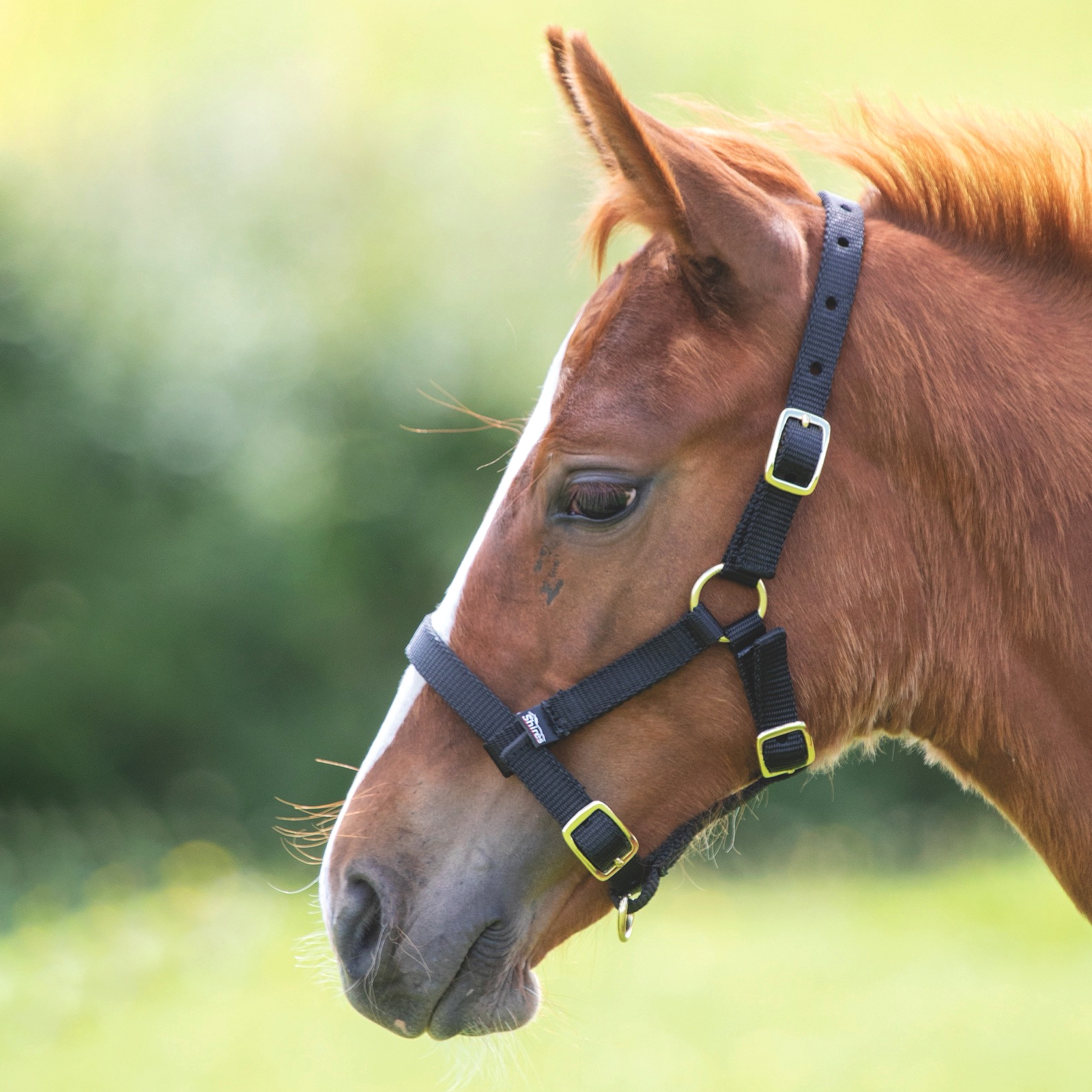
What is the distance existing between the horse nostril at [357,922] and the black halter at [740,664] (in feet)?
1.21

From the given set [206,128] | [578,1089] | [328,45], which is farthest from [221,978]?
[328,45]

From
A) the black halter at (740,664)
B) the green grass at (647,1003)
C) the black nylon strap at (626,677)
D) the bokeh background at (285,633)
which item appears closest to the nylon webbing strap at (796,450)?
the black halter at (740,664)

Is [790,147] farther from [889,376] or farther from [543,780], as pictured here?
[543,780]

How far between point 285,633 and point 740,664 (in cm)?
561

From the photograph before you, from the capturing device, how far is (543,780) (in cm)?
213

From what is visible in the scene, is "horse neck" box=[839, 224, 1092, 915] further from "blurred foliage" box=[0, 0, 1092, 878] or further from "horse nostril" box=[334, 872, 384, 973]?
"blurred foliage" box=[0, 0, 1092, 878]

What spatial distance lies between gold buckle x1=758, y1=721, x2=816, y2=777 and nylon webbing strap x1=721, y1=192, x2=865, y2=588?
0.28m

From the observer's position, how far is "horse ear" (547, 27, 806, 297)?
6.34ft

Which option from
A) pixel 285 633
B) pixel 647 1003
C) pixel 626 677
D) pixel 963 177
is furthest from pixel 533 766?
pixel 285 633

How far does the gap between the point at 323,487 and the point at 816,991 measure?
432 cm

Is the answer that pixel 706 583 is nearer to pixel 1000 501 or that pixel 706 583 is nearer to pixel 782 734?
pixel 782 734

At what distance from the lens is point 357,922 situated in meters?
2.20

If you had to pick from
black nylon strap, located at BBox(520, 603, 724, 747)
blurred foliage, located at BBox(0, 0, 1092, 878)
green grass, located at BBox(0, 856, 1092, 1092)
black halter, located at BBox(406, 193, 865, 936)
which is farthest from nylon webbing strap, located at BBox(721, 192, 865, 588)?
blurred foliage, located at BBox(0, 0, 1092, 878)

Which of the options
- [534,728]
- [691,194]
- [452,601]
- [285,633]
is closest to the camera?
[691,194]
